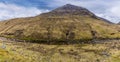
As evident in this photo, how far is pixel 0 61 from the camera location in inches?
7244

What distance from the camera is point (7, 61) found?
196m

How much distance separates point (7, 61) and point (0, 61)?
1192 centimetres
